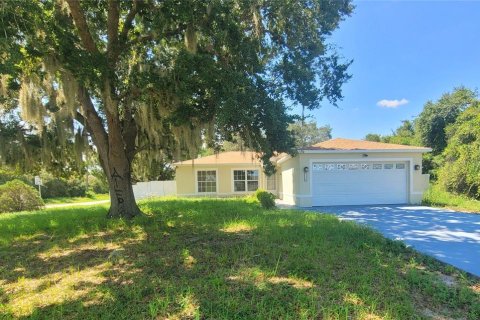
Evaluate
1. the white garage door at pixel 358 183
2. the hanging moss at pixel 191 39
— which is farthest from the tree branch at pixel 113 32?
the white garage door at pixel 358 183

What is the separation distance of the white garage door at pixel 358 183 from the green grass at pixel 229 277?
6.93 metres

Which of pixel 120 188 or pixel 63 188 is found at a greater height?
pixel 120 188

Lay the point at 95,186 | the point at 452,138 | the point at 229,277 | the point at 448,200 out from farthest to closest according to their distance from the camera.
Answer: the point at 95,186 → the point at 452,138 → the point at 448,200 → the point at 229,277

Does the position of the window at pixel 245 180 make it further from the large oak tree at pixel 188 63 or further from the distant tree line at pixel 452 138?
the large oak tree at pixel 188 63

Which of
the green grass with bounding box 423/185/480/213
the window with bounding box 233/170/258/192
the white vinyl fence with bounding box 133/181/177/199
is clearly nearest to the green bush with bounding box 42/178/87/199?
the white vinyl fence with bounding box 133/181/177/199

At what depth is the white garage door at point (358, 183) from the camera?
1420cm

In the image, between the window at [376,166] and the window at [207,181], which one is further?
the window at [207,181]

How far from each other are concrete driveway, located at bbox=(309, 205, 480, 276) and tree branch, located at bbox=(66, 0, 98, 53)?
26.5 ft

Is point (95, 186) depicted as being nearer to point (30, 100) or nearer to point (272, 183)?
point (272, 183)

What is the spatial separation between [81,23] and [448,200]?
46.6 feet

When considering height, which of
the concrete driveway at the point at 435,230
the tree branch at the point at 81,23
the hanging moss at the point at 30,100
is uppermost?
the tree branch at the point at 81,23

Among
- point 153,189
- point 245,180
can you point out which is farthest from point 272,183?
point 153,189

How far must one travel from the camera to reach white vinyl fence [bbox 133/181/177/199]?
23359 millimetres

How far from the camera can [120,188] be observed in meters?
9.28
